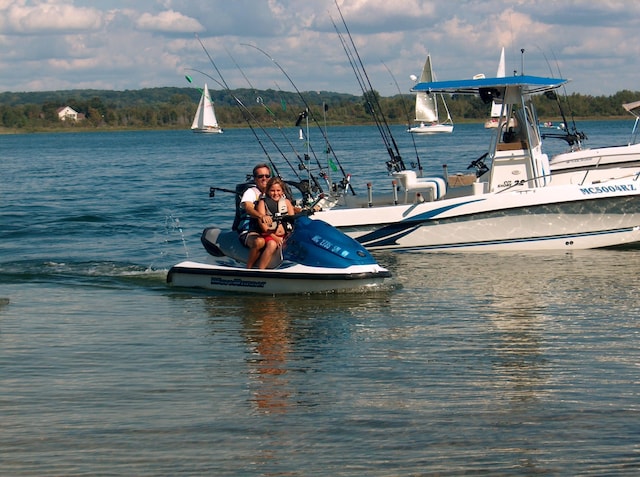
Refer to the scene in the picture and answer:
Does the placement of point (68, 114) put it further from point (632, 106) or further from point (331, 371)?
point (331, 371)

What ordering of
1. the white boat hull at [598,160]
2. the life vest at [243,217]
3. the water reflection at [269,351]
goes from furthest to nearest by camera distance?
the white boat hull at [598,160]
the life vest at [243,217]
the water reflection at [269,351]

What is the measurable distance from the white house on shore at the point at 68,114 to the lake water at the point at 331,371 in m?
137

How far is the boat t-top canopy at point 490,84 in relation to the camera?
14859 mm

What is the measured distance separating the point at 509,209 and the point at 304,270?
4235 mm

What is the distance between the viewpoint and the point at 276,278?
11914mm

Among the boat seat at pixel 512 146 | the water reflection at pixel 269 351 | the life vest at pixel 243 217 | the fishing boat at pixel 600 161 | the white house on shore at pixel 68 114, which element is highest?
the white house on shore at pixel 68 114

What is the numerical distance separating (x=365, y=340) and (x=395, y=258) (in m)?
5.41

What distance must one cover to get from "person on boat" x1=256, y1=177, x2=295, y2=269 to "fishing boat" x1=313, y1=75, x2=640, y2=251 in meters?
2.87

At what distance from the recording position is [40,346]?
9.34 metres

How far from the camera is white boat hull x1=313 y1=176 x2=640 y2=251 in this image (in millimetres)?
14727

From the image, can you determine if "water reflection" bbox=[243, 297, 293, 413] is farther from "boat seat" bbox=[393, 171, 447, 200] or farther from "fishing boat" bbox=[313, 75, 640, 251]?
"boat seat" bbox=[393, 171, 447, 200]

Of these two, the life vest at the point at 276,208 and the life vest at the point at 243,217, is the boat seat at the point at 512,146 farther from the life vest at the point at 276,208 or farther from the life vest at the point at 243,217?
the life vest at the point at 276,208

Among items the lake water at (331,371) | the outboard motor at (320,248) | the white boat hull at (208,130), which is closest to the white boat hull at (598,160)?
the lake water at (331,371)

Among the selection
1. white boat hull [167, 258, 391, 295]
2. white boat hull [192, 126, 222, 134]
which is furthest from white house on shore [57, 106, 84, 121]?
white boat hull [167, 258, 391, 295]
